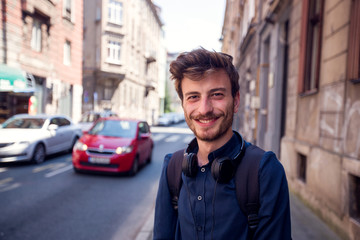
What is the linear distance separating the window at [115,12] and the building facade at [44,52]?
9.92 meters

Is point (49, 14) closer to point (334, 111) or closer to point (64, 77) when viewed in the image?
point (64, 77)

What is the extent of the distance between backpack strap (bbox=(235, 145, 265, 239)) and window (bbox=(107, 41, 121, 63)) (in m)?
31.7

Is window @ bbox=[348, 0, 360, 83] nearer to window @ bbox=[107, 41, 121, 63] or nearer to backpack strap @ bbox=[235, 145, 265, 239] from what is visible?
backpack strap @ bbox=[235, 145, 265, 239]

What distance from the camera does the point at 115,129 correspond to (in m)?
9.12

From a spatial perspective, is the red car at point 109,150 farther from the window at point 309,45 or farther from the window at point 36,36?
the window at point 36,36

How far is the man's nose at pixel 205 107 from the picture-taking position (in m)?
1.71

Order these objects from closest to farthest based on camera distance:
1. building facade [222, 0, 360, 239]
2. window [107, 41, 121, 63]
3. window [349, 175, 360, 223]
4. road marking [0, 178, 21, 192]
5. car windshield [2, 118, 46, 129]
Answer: window [349, 175, 360, 223]
building facade [222, 0, 360, 239]
road marking [0, 178, 21, 192]
car windshield [2, 118, 46, 129]
window [107, 41, 121, 63]

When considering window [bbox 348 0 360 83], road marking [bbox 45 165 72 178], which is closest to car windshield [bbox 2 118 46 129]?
road marking [bbox 45 165 72 178]

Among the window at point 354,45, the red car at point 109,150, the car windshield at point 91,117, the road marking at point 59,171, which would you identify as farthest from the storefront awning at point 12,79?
the window at point 354,45

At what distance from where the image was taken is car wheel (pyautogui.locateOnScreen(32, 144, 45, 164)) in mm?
9508

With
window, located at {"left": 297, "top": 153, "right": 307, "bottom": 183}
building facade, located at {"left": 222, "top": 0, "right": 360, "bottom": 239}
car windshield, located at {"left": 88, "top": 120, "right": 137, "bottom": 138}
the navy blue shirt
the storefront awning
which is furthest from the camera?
the storefront awning

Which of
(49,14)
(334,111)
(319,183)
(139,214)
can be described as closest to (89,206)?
(139,214)

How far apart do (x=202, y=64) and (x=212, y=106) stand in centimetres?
24

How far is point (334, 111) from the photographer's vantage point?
4.75m
